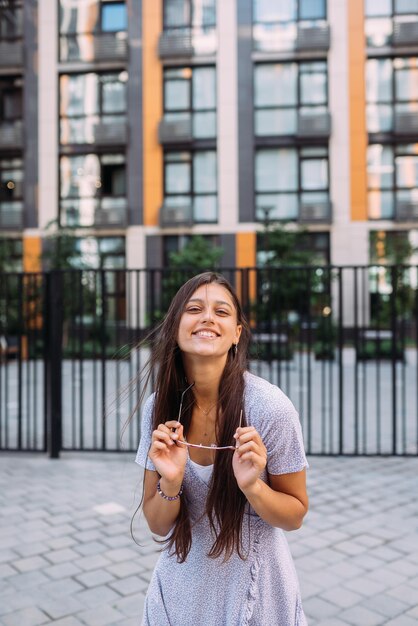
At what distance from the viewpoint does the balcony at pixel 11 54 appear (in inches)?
1026

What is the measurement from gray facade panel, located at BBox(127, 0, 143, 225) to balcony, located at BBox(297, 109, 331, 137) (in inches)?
269

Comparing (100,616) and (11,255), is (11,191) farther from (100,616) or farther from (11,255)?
(100,616)

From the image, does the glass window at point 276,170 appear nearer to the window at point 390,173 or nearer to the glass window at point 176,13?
the window at point 390,173

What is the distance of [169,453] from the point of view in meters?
1.85

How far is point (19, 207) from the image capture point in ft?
88.1

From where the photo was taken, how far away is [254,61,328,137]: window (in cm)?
2520

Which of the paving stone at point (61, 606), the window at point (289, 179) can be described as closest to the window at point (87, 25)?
the window at point (289, 179)

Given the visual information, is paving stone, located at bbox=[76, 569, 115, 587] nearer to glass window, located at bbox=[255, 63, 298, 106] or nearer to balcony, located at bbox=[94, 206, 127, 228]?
balcony, located at bbox=[94, 206, 127, 228]

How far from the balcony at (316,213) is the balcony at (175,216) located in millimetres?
4781

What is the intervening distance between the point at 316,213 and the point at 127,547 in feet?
70.5

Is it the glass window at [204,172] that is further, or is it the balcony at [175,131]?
the glass window at [204,172]

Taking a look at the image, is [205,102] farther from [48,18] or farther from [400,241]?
[400,241]

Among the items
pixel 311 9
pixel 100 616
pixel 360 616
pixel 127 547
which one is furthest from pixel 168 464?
pixel 311 9

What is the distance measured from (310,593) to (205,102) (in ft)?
79.2
